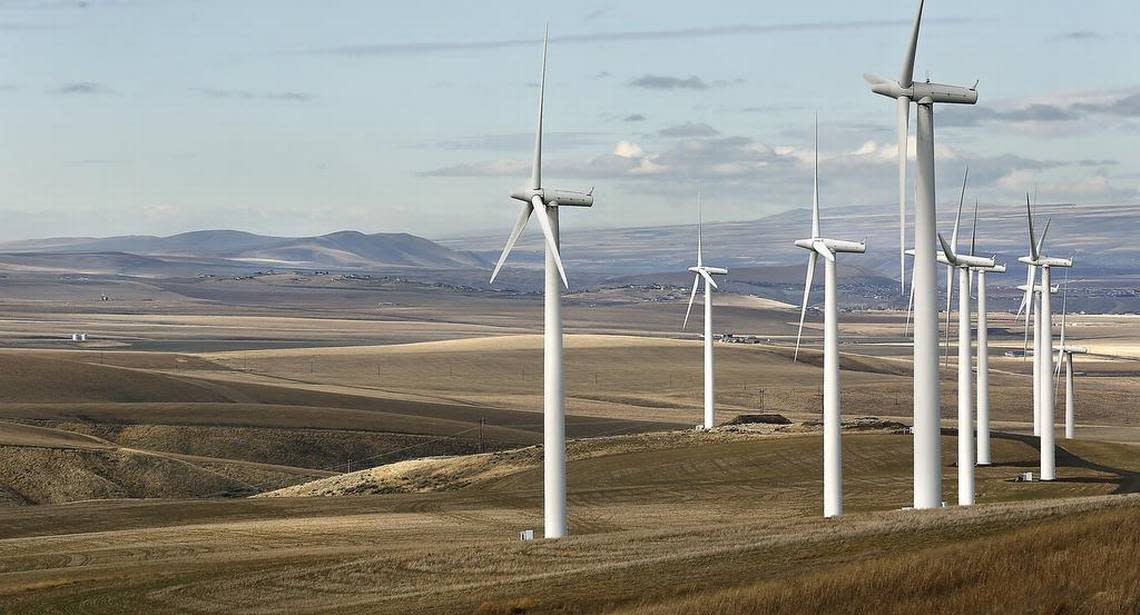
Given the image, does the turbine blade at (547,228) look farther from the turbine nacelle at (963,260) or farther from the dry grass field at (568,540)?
the turbine nacelle at (963,260)

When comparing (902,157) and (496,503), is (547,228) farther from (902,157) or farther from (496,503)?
(496,503)

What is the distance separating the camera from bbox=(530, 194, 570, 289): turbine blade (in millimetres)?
47781

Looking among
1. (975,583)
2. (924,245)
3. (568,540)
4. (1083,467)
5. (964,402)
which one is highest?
(924,245)

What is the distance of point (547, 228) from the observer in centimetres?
4881

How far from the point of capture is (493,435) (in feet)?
392

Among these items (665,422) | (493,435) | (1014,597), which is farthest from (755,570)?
(665,422)

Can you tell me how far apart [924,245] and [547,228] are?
35.0 ft

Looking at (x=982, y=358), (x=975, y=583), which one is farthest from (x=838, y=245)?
(x=975, y=583)

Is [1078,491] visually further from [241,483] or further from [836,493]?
[241,483]

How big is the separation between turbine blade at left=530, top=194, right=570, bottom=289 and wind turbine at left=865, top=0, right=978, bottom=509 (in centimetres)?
936

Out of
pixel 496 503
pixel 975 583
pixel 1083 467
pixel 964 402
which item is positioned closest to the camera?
pixel 975 583

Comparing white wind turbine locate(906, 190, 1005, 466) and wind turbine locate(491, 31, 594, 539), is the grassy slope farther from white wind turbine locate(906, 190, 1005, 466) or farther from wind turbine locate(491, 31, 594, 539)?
white wind turbine locate(906, 190, 1005, 466)

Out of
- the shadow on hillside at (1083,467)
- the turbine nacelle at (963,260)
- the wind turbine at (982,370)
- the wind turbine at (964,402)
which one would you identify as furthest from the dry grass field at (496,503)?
the turbine nacelle at (963,260)

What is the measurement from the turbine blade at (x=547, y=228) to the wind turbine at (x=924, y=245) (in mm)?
9357
